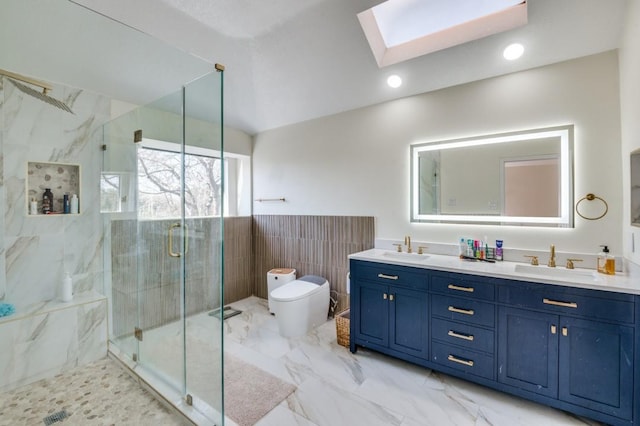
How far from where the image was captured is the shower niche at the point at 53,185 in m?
2.34

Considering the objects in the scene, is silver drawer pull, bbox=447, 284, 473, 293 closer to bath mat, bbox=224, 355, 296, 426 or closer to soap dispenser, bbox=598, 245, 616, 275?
soap dispenser, bbox=598, 245, 616, 275

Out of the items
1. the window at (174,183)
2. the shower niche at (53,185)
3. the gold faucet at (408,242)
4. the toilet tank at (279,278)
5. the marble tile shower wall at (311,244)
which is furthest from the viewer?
the toilet tank at (279,278)

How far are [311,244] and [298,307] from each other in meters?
0.89

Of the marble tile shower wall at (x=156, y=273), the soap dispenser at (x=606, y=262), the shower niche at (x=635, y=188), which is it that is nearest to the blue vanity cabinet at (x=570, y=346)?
the soap dispenser at (x=606, y=262)

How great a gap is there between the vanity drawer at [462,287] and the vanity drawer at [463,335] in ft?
0.72

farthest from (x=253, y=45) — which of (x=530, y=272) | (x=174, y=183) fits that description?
(x=530, y=272)

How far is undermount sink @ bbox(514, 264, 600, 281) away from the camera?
1904mm

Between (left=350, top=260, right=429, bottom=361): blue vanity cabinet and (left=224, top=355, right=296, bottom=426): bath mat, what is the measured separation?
2.55ft

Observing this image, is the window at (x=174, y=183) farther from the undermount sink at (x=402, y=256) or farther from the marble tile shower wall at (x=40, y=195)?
the undermount sink at (x=402, y=256)

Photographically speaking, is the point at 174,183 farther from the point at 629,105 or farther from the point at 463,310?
the point at 629,105

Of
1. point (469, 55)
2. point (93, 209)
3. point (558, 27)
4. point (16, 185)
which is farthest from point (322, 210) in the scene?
point (16, 185)

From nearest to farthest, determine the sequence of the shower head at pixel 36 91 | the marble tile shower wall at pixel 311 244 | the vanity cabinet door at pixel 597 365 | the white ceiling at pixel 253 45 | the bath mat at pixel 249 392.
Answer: the vanity cabinet door at pixel 597 365 < the bath mat at pixel 249 392 < the white ceiling at pixel 253 45 < the shower head at pixel 36 91 < the marble tile shower wall at pixel 311 244

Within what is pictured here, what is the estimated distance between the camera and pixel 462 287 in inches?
80.0

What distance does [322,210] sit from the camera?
3.40 metres
